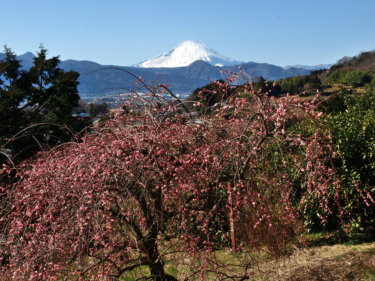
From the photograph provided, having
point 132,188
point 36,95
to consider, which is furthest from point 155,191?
point 36,95

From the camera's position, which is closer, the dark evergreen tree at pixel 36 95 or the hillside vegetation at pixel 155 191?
the hillside vegetation at pixel 155 191

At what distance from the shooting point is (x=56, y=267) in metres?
2.54

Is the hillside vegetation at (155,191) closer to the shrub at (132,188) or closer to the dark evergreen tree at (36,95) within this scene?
the shrub at (132,188)

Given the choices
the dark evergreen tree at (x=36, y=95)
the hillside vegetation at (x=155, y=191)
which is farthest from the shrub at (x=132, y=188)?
the dark evergreen tree at (x=36, y=95)

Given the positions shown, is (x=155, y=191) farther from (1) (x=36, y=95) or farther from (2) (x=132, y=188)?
(1) (x=36, y=95)

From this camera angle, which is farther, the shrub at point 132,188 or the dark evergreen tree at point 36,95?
the dark evergreen tree at point 36,95

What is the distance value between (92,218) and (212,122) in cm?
152

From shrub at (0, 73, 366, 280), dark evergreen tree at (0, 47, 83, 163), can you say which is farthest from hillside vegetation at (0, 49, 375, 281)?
dark evergreen tree at (0, 47, 83, 163)

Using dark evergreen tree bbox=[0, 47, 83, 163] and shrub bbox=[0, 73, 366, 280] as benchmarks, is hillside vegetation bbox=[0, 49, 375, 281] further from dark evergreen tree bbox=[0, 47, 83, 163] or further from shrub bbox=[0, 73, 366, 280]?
dark evergreen tree bbox=[0, 47, 83, 163]

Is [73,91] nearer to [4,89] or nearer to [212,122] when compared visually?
[4,89]

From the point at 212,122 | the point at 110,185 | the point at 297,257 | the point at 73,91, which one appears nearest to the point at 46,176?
the point at 110,185

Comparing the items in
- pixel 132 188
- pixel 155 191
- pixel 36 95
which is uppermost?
pixel 36 95

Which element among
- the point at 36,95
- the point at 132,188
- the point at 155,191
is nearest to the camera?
the point at 132,188

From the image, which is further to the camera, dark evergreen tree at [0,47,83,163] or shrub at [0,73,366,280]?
dark evergreen tree at [0,47,83,163]
